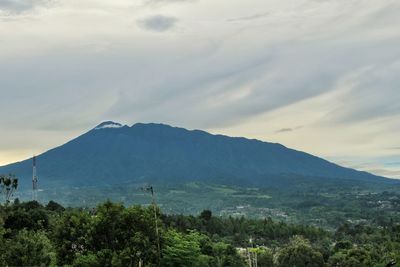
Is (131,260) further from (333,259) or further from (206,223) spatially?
(206,223)

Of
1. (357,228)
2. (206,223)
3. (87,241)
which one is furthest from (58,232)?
(357,228)

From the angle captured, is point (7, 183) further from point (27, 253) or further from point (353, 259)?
point (353, 259)

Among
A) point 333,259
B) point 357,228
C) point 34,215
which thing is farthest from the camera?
point 357,228

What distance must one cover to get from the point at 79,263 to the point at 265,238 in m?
63.6

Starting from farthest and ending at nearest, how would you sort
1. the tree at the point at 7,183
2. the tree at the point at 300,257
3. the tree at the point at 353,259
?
1. the tree at the point at 300,257
2. the tree at the point at 7,183
3. the tree at the point at 353,259

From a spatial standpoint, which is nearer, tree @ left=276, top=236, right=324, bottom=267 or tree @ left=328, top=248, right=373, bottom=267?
tree @ left=328, top=248, right=373, bottom=267

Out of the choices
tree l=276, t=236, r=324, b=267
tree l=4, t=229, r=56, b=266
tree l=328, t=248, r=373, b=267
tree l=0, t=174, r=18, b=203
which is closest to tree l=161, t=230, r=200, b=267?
tree l=4, t=229, r=56, b=266

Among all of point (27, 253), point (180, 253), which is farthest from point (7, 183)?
point (180, 253)

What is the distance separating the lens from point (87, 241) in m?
25.5

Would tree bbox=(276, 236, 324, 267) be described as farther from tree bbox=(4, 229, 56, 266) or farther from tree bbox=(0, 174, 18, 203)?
tree bbox=(4, 229, 56, 266)

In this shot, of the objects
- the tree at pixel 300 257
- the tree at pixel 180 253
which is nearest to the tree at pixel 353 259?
the tree at pixel 300 257

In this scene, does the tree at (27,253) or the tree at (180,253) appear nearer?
the tree at (27,253)

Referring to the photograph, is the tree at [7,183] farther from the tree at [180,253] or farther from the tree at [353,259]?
the tree at [353,259]

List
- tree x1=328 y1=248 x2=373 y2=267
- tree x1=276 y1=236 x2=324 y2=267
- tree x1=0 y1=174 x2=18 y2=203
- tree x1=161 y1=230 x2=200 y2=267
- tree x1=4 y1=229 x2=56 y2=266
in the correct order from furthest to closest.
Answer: tree x1=276 y1=236 x2=324 y2=267
tree x1=0 y1=174 x2=18 y2=203
tree x1=328 y1=248 x2=373 y2=267
tree x1=161 y1=230 x2=200 y2=267
tree x1=4 y1=229 x2=56 y2=266
